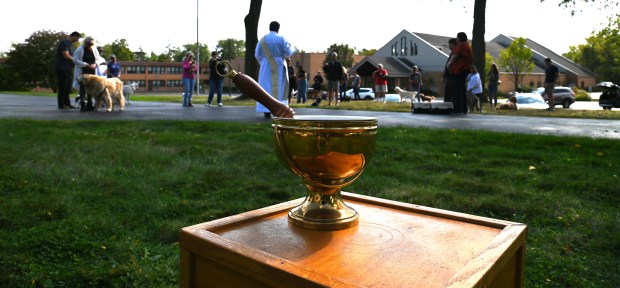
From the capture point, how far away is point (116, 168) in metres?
4.70

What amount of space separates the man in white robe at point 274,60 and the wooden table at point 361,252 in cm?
876

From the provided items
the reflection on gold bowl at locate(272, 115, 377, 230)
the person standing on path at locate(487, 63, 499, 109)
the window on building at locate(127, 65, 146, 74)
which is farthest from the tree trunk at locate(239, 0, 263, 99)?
the window on building at locate(127, 65, 146, 74)

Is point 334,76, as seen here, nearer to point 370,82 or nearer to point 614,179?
point 614,179

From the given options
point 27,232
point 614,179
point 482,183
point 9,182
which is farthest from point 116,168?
point 614,179

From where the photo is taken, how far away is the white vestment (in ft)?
32.9

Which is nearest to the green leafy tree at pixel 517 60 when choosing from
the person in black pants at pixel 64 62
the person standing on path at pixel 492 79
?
the person standing on path at pixel 492 79

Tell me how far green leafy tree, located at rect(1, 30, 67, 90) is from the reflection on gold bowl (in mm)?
66315

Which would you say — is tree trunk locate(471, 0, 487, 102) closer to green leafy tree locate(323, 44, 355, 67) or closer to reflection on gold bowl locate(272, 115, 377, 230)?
reflection on gold bowl locate(272, 115, 377, 230)

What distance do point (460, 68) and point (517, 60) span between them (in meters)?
59.3

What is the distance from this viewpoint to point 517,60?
67000 mm

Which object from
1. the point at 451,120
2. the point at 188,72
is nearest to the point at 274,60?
the point at 451,120

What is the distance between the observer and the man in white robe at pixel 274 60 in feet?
32.8

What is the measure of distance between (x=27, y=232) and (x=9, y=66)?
68.0m

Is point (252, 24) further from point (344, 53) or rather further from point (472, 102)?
point (344, 53)
